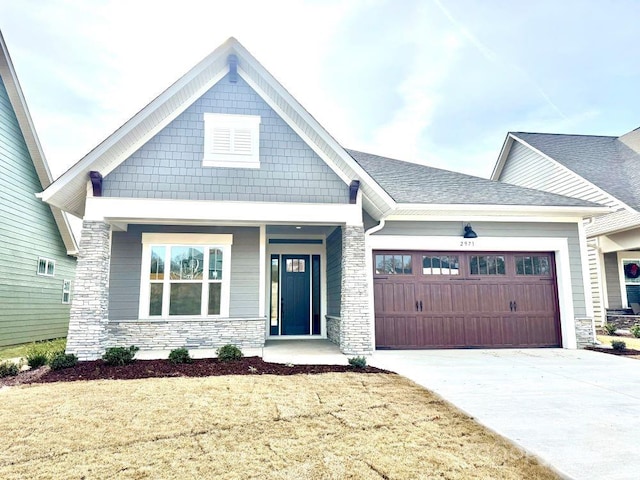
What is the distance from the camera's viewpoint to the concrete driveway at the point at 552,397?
335cm

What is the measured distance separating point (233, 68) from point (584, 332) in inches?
425

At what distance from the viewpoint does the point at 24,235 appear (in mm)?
11414

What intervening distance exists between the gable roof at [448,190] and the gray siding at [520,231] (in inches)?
24.7

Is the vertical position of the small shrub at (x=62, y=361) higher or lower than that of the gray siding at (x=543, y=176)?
lower

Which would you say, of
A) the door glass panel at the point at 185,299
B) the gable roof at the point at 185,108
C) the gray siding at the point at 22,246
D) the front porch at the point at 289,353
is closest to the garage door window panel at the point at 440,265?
the gable roof at the point at 185,108

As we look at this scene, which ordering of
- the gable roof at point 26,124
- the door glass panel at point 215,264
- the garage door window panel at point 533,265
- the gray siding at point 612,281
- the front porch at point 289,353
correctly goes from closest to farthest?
the front porch at point 289,353 < the door glass panel at point 215,264 < the garage door window panel at point 533,265 < the gable roof at point 26,124 < the gray siding at point 612,281

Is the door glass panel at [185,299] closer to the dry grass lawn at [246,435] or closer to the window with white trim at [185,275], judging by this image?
the window with white trim at [185,275]

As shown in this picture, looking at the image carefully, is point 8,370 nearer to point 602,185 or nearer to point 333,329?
point 333,329

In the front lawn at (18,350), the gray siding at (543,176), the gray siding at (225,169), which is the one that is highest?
the gray siding at (543,176)

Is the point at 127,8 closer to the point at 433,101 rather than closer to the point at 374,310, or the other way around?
the point at 374,310

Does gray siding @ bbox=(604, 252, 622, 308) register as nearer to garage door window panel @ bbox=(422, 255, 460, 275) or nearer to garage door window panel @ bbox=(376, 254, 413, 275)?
garage door window panel @ bbox=(422, 255, 460, 275)

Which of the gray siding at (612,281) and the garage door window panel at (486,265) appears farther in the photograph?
the gray siding at (612,281)

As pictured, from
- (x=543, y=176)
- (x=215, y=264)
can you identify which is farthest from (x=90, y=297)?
(x=543, y=176)

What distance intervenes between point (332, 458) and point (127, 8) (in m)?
12.8
